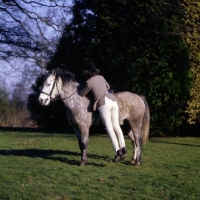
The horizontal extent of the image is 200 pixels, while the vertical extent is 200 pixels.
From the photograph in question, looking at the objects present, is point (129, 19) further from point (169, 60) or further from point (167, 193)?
point (167, 193)

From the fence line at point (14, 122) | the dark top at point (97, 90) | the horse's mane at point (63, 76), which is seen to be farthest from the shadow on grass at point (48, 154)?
the fence line at point (14, 122)

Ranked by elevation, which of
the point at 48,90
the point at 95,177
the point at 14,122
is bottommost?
the point at 95,177

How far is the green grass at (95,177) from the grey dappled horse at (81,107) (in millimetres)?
633

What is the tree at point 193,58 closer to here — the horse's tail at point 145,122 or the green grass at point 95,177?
the green grass at point 95,177

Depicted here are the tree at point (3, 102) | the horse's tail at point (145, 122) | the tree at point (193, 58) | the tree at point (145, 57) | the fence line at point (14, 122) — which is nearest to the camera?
the horse's tail at point (145, 122)

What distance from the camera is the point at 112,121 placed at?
29.7 ft

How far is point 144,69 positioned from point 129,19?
218cm

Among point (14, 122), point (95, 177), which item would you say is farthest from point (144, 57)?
point (14, 122)

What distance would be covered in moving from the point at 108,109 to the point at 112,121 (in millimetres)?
316

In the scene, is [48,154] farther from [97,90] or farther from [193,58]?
[193,58]

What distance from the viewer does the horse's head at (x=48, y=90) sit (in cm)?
902

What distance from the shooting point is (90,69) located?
916cm

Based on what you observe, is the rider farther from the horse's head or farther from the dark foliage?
the dark foliage

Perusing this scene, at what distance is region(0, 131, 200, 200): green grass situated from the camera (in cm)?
655
